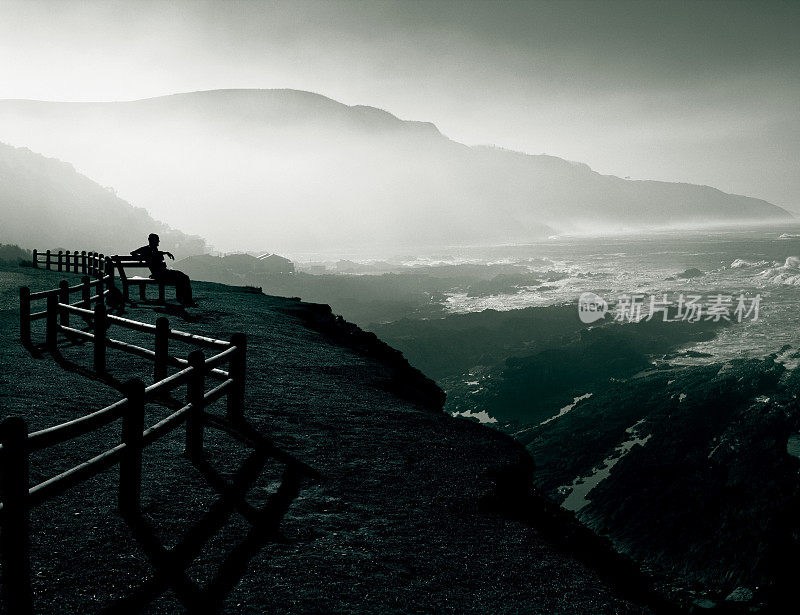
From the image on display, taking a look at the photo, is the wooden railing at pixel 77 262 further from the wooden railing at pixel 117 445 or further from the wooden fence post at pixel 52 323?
the wooden railing at pixel 117 445

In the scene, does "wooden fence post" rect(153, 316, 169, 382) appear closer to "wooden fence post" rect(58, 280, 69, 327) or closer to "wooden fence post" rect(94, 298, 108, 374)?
"wooden fence post" rect(94, 298, 108, 374)

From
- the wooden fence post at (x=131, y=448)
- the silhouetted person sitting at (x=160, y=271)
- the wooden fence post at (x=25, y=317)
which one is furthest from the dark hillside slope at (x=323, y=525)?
the silhouetted person sitting at (x=160, y=271)

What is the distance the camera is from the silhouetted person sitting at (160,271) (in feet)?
51.6

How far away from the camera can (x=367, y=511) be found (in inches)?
220

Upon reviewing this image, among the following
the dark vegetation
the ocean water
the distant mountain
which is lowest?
the dark vegetation

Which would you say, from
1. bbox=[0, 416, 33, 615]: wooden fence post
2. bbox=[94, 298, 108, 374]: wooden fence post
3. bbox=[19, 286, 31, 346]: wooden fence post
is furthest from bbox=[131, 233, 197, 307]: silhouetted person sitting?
bbox=[0, 416, 33, 615]: wooden fence post

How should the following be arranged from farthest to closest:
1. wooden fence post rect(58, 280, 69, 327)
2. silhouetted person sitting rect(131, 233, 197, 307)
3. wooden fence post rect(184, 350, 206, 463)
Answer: silhouetted person sitting rect(131, 233, 197, 307), wooden fence post rect(58, 280, 69, 327), wooden fence post rect(184, 350, 206, 463)

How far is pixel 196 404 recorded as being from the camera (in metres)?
5.97

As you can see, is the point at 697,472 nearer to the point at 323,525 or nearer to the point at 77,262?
the point at 323,525

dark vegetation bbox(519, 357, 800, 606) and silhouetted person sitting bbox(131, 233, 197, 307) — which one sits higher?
silhouetted person sitting bbox(131, 233, 197, 307)

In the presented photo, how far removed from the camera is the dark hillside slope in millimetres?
4070

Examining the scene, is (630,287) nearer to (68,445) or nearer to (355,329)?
(355,329)

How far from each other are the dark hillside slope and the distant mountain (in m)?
98.0

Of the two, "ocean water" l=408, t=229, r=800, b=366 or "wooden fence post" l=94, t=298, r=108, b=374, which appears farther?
"ocean water" l=408, t=229, r=800, b=366
